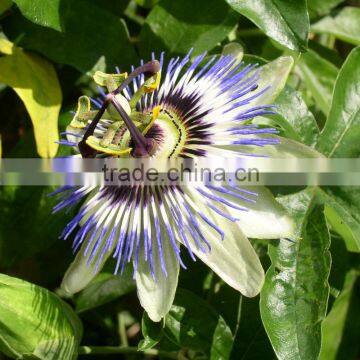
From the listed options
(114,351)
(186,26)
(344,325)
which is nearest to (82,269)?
(114,351)

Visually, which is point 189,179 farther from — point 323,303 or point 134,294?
point 134,294

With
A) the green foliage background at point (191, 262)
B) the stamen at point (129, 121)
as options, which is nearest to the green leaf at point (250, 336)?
the green foliage background at point (191, 262)

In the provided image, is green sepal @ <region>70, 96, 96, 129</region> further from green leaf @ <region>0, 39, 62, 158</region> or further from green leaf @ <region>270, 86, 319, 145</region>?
green leaf @ <region>270, 86, 319, 145</region>

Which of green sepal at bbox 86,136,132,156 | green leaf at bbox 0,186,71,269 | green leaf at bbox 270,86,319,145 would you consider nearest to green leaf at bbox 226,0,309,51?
green leaf at bbox 270,86,319,145

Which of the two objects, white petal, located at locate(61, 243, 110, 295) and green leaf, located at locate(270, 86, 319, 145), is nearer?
white petal, located at locate(61, 243, 110, 295)

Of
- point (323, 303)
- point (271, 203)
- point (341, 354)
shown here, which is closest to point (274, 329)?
point (323, 303)

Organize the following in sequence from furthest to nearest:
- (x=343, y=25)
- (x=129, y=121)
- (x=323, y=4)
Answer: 1. (x=343, y=25)
2. (x=323, y=4)
3. (x=129, y=121)

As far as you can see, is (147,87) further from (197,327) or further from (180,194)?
(197,327)
